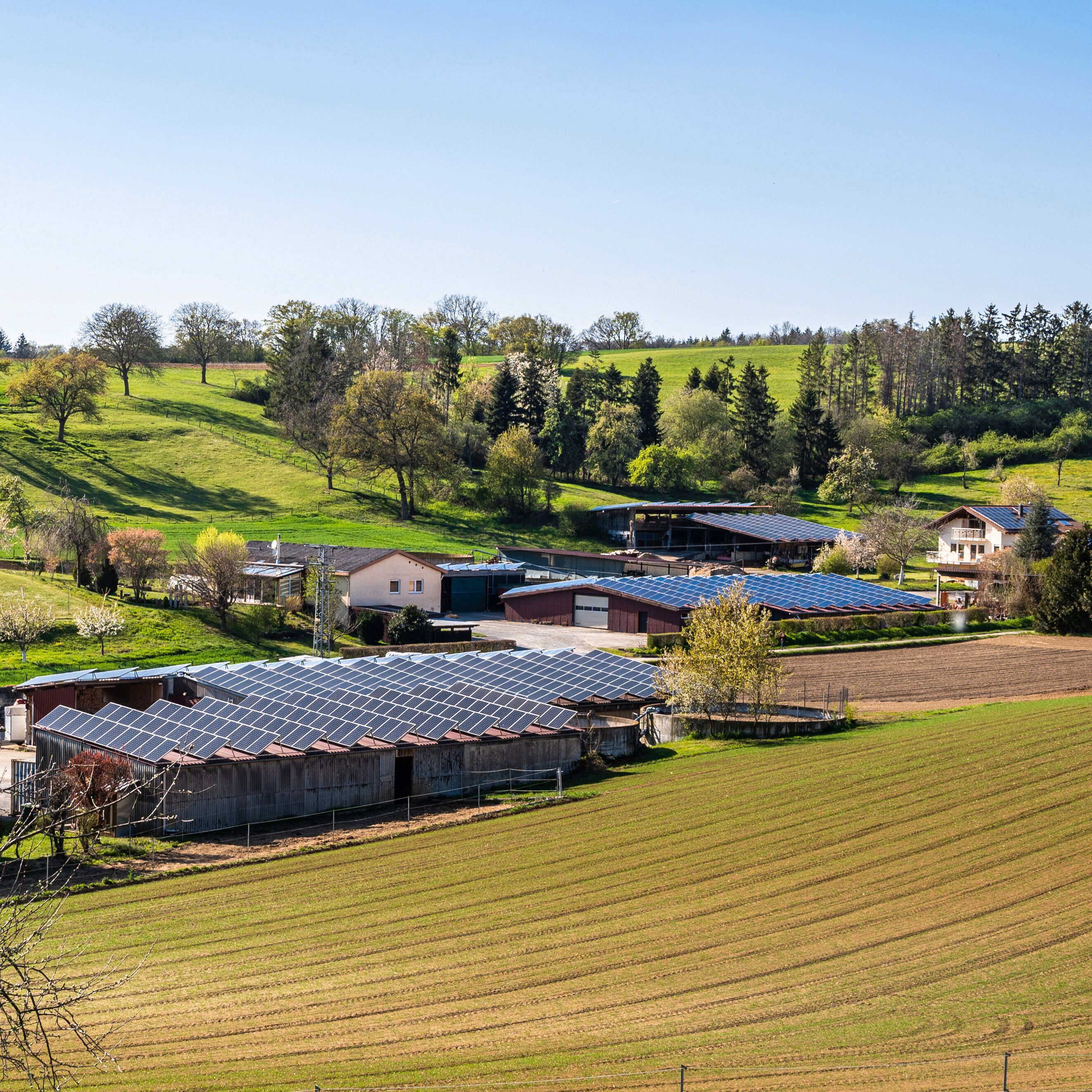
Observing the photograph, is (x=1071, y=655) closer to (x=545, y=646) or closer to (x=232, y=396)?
(x=545, y=646)

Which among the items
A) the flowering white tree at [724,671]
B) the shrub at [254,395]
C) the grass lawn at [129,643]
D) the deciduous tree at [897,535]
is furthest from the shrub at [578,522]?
the flowering white tree at [724,671]

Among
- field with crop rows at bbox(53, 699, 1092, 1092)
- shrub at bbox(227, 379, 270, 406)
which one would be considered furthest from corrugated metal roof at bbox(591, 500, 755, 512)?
field with crop rows at bbox(53, 699, 1092, 1092)

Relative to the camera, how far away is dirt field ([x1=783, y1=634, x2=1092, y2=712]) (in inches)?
2111

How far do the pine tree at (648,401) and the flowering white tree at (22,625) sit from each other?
89.0 metres

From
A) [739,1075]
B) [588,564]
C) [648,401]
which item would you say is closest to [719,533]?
[588,564]

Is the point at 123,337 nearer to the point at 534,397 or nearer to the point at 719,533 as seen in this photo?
the point at 534,397

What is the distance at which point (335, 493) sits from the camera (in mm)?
112000

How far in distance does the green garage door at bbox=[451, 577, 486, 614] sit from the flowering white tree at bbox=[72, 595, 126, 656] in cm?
2588

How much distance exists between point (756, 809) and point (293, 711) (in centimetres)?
1516

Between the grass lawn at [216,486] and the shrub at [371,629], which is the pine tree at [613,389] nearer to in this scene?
the grass lawn at [216,486]

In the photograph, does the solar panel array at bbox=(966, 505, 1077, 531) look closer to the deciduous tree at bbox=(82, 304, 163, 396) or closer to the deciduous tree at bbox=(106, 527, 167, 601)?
the deciduous tree at bbox=(106, 527, 167, 601)

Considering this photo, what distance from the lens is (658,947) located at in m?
24.0

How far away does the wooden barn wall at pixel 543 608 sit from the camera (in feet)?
249

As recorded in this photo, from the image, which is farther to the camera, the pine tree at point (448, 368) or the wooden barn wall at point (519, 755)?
the pine tree at point (448, 368)
